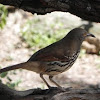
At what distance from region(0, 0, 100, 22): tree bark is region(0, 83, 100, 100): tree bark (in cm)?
93

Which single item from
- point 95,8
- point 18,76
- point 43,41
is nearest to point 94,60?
point 43,41

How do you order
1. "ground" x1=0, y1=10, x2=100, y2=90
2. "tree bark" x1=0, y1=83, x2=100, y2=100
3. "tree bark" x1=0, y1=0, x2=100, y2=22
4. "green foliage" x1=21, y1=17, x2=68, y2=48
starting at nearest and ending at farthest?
1. "tree bark" x1=0, y1=0, x2=100, y2=22
2. "tree bark" x1=0, y1=83, x2=100, y2=100
3. "ground" x1=0, y1=10, x2=100, y2=90
4. "green foliage" x1=21, y1=17, x2=68, y2=48

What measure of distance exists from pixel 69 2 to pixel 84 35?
817 millimetres

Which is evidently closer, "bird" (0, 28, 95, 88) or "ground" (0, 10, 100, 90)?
"bird" (0, 28, 95, 88)

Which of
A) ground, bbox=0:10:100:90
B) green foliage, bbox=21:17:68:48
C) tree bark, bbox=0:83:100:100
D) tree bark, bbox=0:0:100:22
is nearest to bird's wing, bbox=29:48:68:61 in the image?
tree bark, bbox=0:83:100:100

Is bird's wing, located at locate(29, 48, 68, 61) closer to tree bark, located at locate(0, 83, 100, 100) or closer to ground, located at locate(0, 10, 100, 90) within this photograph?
tree bark, located at locate(0, 83, 100, 100)

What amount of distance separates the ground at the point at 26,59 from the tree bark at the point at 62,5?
8.38 feet

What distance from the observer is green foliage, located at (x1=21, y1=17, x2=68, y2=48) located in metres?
8.83

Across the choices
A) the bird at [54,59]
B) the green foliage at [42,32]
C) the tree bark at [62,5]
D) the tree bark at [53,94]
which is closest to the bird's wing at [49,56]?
the bird at [54,59]

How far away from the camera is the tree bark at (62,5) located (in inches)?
135

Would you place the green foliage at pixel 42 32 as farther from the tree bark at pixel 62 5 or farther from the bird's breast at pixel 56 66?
the tree bark at pixel 62 5

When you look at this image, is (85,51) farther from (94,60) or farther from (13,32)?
(13,32)

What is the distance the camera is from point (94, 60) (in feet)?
27.5

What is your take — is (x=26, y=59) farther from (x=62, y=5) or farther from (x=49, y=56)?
(x=62, y=5)
